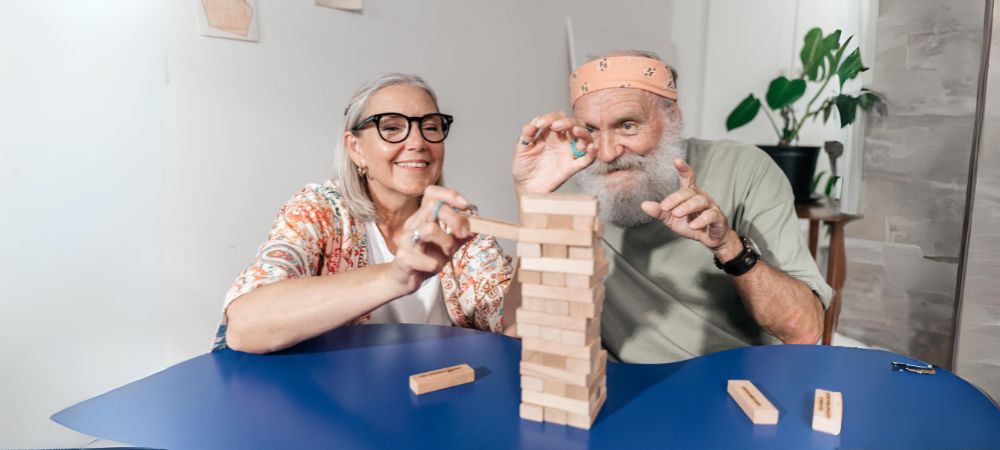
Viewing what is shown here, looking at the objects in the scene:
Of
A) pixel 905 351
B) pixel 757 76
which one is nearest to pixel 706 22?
pixel 757 76

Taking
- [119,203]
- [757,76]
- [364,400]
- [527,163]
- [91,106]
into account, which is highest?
[757,76]

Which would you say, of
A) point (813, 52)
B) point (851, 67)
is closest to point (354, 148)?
point (851, 67)

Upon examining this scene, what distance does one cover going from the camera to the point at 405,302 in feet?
6.35

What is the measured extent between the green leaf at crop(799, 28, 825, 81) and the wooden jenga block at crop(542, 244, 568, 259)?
12.5 ft

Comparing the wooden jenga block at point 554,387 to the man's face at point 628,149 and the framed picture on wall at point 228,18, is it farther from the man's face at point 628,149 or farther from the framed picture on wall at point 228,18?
the framed picture on wall at point 228,18

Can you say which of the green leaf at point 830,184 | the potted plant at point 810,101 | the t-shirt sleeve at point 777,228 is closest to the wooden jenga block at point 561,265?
the t-shirt sleeve at point 777,228

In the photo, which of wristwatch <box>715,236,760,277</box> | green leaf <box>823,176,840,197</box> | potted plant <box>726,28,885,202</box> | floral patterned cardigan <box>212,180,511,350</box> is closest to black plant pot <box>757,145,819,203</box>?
potted plant <box>726,28,885,202</box>

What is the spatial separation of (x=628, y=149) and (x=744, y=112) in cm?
298

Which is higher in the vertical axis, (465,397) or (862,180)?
(862,180)

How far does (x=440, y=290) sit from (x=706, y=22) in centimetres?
378

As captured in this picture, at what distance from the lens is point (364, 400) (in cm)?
117

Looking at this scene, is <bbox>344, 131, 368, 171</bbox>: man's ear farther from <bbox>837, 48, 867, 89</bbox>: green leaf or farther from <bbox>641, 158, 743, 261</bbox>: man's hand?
<bbox>837, 48, 867, 89</bbox>: green leaf

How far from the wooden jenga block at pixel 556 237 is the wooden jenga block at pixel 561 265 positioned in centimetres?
3

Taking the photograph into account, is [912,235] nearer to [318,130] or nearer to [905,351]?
[905,351]
